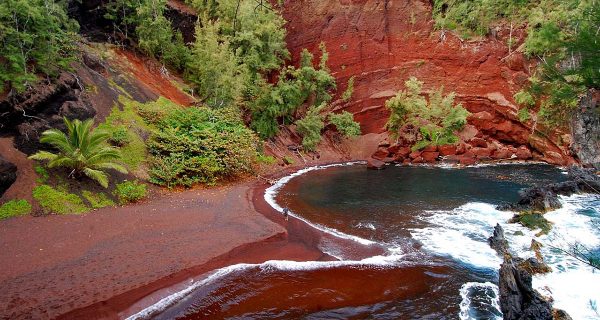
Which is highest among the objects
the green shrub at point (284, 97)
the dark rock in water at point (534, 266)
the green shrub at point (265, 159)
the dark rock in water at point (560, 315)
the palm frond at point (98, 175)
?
the green shrub at point (284, 97)

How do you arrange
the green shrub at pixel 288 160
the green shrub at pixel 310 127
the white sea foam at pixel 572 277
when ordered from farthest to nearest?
the green shrub at pixel 310 127 → the green shrub at pixel 288 160 → the white sea foam at pixel 572 277

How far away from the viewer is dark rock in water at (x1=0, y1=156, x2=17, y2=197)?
1066cm

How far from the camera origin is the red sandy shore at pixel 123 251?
738cm

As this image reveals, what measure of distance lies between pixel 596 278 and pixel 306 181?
14.8m

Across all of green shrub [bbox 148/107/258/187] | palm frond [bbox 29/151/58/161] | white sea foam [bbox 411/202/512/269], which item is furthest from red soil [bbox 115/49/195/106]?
white sea foam [bbox 411/202/512/269]

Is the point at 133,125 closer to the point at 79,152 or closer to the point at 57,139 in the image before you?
the point at 79,152

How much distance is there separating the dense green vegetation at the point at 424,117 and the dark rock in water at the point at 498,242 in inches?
818

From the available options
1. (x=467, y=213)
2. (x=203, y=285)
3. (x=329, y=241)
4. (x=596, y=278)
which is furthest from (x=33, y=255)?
(x=467, y=213)

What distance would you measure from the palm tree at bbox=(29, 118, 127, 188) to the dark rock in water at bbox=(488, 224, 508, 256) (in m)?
12.9

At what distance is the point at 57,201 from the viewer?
11453mm

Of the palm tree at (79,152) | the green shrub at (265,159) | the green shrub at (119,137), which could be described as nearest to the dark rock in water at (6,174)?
the palm tree at (79,152)

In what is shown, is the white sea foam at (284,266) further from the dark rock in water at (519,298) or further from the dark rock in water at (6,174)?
the dark rock in water at (6,174)

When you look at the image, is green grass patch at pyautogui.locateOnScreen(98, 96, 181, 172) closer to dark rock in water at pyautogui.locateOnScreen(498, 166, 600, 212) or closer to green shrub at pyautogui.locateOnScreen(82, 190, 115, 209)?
green shrub at pyautogui.locateOnScreen(82, 190, 115, 209)

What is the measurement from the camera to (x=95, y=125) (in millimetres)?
15977
